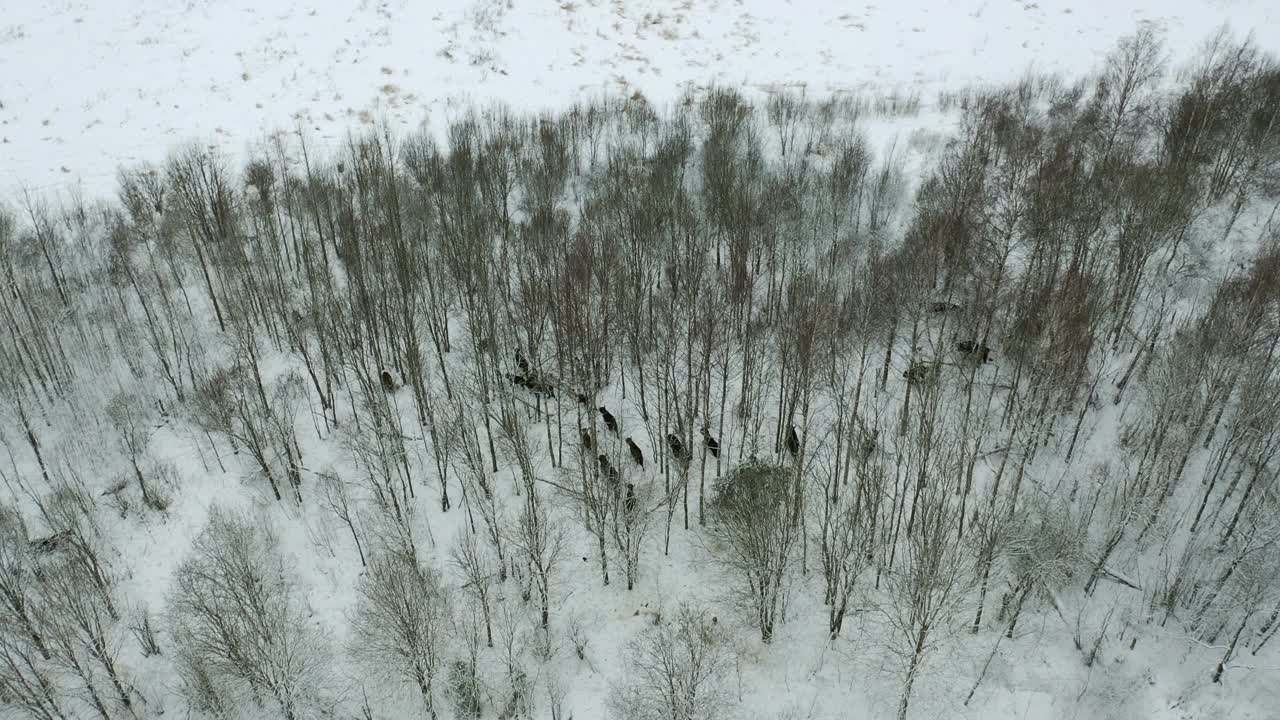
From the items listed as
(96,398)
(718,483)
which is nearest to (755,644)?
(718,483)

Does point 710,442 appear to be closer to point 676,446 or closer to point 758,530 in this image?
point 676,446

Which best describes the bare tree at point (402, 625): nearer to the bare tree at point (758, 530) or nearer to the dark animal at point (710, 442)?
the bare tree at point (758, 530)

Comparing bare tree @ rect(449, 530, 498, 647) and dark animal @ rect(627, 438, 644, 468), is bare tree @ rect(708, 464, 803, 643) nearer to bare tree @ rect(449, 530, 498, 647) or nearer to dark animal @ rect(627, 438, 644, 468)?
dark animal @ rect(627, 438, 644, 468)

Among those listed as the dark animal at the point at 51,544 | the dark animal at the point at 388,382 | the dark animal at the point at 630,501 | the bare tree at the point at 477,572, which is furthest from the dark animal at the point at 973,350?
the dark animal at the point at 51,544

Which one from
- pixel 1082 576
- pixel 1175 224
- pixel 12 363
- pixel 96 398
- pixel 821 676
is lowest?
pixel 821 676

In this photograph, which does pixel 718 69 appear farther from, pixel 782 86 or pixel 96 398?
pixel 96 398

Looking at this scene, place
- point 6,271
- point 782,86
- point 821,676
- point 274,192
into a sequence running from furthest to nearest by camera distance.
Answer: point 782,86
point 274,192
point 6,271
point 821,676

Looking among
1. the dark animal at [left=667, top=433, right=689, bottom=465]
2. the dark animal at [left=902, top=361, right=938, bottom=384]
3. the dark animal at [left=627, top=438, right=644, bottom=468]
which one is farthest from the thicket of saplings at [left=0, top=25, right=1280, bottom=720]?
the dark animal at [left=667, top=433, right=689, bottom=465]
